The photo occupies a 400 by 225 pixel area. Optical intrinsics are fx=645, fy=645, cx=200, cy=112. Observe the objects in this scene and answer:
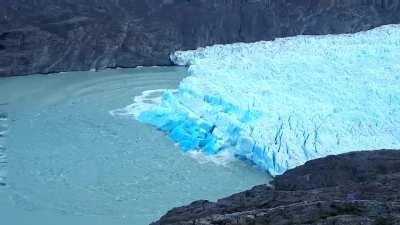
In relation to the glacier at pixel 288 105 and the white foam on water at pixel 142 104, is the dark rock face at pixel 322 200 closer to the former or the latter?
the glacier at pixel 288 105

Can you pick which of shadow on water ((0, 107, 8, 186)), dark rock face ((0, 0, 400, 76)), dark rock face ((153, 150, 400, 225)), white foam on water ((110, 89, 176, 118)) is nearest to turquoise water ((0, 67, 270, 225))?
shadow on water ((0, 107, 8, 186))

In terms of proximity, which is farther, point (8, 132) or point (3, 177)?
point (8, 132)

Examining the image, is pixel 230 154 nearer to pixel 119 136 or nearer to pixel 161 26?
pixel 119 136

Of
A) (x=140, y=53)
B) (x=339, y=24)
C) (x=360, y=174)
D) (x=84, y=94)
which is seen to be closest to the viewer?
(x=360, y=174)

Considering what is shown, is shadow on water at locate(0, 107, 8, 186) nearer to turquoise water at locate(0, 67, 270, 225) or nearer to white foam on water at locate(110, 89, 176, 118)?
turquoise water at locate(0, 67, 270, 225)

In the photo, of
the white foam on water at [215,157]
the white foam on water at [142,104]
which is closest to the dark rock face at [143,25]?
the white foam on water at [142,104]

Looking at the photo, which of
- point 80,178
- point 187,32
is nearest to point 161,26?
point 187,32
